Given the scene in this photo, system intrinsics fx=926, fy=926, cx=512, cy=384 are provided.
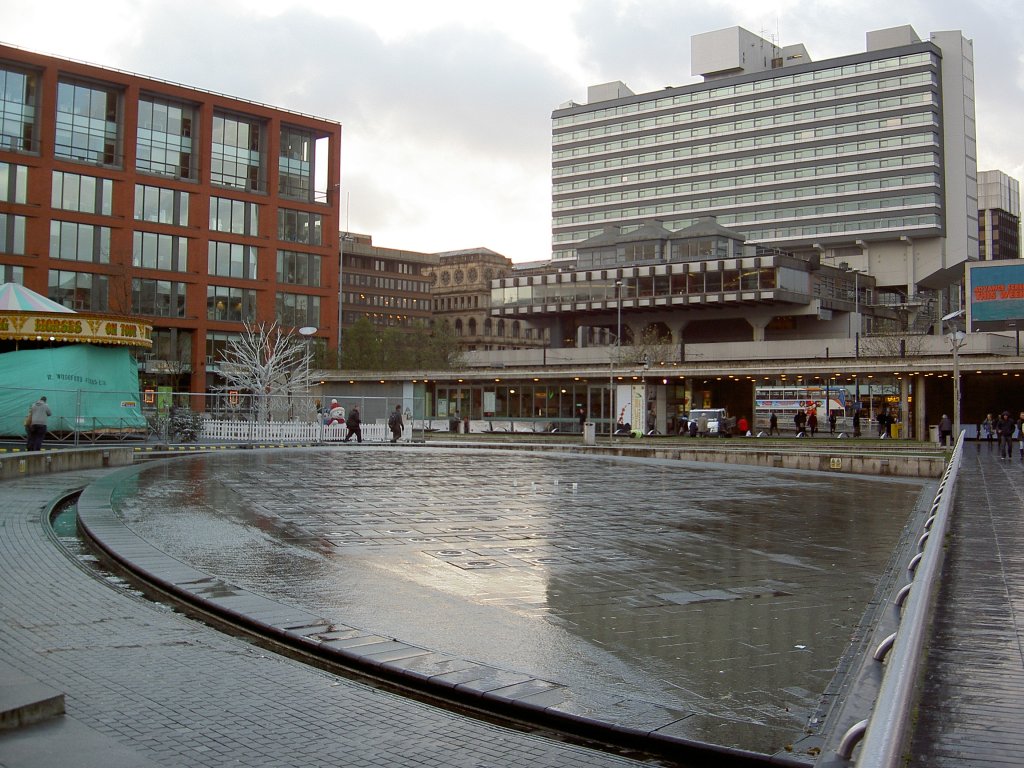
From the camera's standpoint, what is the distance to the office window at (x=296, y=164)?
75.5 metres

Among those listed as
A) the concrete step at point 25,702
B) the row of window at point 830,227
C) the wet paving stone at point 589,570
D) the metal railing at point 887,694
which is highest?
the row of window at point 830,227

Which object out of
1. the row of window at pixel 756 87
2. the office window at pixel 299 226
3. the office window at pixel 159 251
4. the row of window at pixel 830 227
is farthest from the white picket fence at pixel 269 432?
the row of window at pixel 756 87

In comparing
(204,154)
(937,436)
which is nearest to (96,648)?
(937,436)

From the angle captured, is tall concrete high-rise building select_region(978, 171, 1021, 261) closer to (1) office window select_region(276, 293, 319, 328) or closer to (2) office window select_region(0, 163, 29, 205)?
(1) office window select_region(276, 293, 319, 328)

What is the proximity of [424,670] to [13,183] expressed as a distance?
6535cm

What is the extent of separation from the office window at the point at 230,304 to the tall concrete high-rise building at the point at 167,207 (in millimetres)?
107

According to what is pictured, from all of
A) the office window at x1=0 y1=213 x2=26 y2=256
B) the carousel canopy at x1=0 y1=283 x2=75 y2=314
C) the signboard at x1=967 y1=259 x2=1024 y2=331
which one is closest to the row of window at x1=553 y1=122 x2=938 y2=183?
the signboard at x1=967 y1=259 x2=1024 y2=331

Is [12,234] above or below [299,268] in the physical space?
below

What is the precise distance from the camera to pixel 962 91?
92.2 metres

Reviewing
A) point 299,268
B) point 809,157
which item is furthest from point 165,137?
point 809,157

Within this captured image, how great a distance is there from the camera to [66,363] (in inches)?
1252

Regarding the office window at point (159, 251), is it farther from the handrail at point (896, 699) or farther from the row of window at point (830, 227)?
the handrail at point (896, 699)

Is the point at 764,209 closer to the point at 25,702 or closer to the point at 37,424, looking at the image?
the point at 37,424

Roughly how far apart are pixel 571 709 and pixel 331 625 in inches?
98.3
